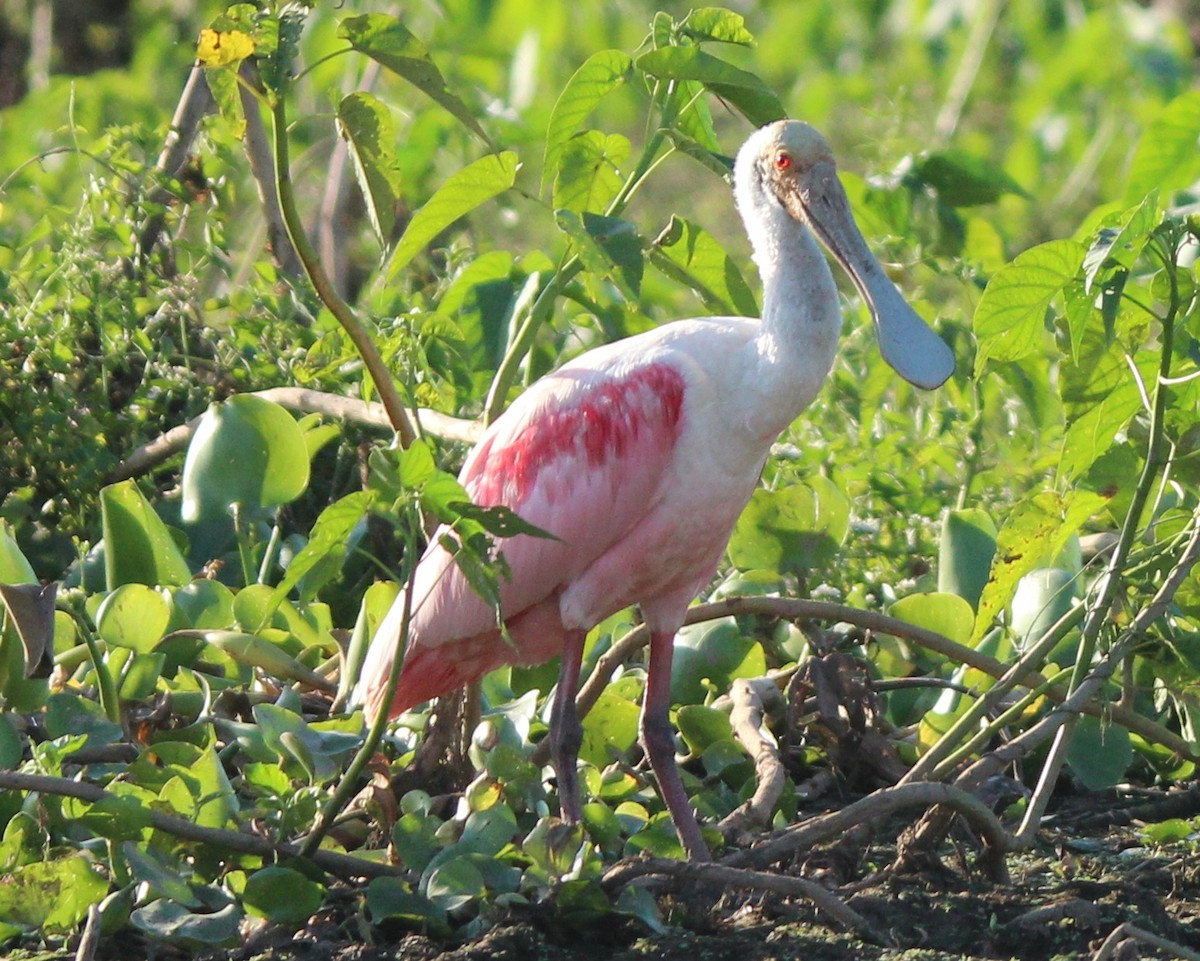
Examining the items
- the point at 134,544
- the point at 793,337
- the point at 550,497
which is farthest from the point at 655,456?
the point at 134,544

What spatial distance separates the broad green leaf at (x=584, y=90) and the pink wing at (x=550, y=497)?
489 millimetres

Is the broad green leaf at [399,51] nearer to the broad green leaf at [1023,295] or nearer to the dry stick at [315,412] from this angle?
the broad green leaf at [1023,295]

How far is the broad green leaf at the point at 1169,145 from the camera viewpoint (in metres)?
4.30

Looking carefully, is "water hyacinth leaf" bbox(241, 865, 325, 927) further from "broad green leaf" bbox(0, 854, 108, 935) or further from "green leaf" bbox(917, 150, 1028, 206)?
"green leaf" bbox(917, 150, 1028, 206)

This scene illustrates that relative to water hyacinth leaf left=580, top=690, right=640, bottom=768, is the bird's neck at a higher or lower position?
higher

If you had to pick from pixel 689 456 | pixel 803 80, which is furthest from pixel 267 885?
pixel 803 80

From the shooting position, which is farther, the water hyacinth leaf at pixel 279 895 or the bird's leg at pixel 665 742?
the bird's leg at pixel 665 742

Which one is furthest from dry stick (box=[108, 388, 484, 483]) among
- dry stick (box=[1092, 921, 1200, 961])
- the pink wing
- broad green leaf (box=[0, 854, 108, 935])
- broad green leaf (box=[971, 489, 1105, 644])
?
dry stick (box=[1092, 921, 1200, 961])

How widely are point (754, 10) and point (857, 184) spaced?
250 inches

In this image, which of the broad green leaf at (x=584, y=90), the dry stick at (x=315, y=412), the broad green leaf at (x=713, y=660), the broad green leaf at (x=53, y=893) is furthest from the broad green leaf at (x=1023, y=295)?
the broad green leaf at (x=53, y=893)

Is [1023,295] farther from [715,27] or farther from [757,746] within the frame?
[757,746]

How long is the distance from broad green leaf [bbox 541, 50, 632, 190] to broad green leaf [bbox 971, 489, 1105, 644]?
111 cm

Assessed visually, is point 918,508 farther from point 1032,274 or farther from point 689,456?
point 1032,274

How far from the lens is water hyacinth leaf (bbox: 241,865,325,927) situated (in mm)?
2939
